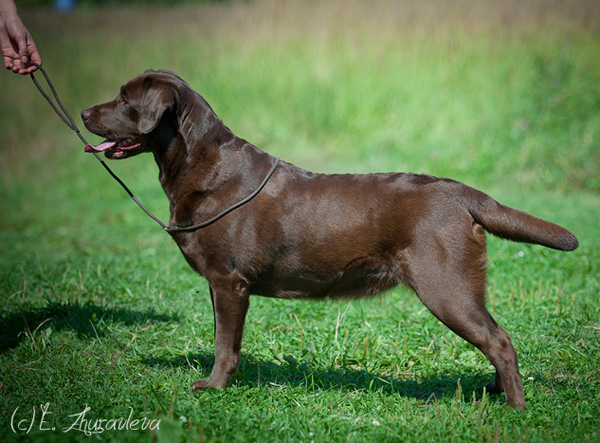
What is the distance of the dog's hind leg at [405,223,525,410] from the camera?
3.00 meters

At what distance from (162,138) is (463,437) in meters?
2.24

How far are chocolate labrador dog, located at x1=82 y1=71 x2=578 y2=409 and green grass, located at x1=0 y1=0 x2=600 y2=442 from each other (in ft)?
1.36

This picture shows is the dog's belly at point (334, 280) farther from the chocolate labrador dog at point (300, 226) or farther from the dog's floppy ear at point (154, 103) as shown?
the dog's floppy ear at point (154, 103)

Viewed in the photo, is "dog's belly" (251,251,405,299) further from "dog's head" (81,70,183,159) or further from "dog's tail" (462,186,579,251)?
"dog's head" (81,70,183,159)

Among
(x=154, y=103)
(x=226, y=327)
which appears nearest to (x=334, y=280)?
(x=226, y=327)

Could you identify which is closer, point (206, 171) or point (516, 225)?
point (516, 225)

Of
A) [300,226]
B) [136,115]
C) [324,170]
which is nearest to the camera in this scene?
[300,226]

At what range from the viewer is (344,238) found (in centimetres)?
315

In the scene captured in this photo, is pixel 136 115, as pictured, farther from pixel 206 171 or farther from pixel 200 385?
pixel 200 385

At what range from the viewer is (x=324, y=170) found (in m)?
9.71

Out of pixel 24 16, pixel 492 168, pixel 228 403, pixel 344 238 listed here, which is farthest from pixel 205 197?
pixel 24 16

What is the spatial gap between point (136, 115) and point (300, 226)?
3.68 feet

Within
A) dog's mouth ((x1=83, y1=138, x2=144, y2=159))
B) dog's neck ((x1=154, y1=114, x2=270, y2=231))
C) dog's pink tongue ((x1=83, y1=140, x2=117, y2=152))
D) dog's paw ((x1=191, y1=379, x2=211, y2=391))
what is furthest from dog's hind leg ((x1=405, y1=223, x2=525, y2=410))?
dog's pink tongue ((x1=83, y1=140, x2=117, y2=152))

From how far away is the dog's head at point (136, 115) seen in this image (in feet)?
10.7
